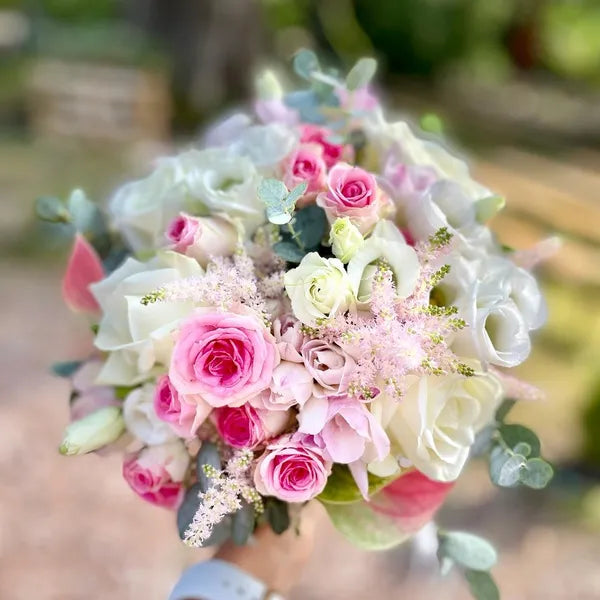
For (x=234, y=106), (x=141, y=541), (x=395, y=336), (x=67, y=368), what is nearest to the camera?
(x=395, y=336)

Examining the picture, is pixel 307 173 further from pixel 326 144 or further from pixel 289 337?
pixel 289 337

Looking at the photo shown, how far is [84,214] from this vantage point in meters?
1.19

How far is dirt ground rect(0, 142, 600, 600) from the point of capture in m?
2.34

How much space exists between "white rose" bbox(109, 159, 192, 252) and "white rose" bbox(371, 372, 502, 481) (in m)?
0.38

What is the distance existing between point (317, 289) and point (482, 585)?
0.53m

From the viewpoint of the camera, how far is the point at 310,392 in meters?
0.91

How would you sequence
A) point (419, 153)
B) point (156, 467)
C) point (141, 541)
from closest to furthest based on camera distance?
1. point (156, 467)
2. point (419, 153)
3. point (141, 541)

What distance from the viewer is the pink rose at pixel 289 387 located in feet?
2.93

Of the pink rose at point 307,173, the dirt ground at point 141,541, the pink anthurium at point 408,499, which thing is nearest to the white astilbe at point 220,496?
the pink anthurium at point 408,499

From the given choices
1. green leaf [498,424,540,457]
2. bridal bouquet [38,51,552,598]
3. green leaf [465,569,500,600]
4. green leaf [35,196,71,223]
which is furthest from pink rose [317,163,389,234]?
green leaf [465,569,500,600]

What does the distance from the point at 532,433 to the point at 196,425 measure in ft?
1.36

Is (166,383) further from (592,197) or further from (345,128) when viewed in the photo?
(592,197)

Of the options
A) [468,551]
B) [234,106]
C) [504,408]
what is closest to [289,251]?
[504,408]

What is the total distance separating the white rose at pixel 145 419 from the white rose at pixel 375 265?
287 millimetres
